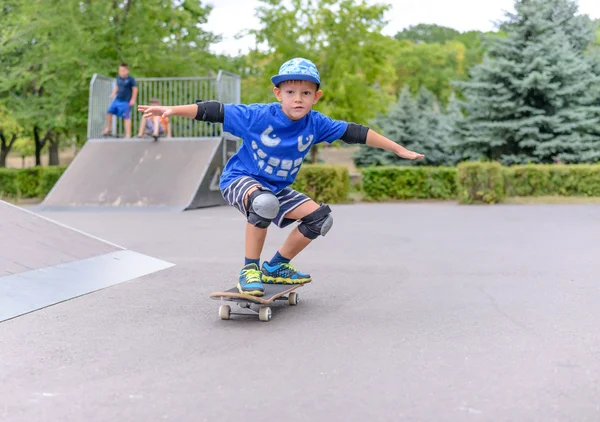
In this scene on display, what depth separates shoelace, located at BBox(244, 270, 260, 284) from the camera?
447cm

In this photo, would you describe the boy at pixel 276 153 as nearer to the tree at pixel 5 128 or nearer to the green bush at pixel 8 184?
the green bush at pixel 8 184

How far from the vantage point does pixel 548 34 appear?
2450cm

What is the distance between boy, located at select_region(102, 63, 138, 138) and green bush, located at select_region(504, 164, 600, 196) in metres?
10.3

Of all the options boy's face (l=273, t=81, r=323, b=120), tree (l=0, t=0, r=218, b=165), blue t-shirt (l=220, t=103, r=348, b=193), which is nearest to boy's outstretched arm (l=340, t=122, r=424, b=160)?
blue t-shirt (l=220, t=103, r=348, b=193)

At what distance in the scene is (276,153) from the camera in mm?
4781

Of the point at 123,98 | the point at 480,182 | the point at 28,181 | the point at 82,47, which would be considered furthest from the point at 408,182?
the point at 28,181

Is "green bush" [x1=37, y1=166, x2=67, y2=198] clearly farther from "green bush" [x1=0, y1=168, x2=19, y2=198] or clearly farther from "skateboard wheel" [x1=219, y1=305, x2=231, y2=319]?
"skateboard wheel" [x1=219, y1=305, x2=231, y2=319]

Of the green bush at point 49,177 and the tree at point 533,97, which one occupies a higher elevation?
the tree at point 533,97

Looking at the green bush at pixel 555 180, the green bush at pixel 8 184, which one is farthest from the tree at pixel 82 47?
the green bush at pixel 555 180

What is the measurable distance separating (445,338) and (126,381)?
178 centimetres

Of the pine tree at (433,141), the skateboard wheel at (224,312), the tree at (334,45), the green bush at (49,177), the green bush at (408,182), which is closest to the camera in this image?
the skateboard wheel at (224,312)

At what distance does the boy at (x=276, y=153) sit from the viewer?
4.57m

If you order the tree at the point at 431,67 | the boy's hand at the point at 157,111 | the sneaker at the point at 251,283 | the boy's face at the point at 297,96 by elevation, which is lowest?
the sneaker at the point at 251,283

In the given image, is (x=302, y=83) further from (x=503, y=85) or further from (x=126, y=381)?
(x=503, y=85)
